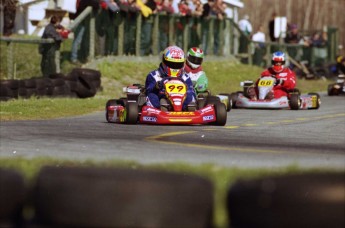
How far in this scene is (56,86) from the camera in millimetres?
18344

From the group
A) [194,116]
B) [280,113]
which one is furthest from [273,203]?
[280,113]

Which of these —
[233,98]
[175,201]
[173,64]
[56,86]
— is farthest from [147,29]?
[175,201]

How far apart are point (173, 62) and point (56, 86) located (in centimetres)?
414

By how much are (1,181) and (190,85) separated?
979cm

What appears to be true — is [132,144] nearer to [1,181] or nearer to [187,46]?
[1,181]

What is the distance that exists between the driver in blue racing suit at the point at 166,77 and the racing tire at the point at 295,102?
3925 millimetres

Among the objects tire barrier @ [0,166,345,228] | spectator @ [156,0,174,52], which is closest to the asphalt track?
tire barrier @ [0,166,345,228]

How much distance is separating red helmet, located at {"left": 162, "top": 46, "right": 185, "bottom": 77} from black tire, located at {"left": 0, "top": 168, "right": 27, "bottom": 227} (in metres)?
9.92

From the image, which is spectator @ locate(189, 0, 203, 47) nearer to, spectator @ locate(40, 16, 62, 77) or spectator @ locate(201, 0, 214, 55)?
spectator @ locate(201, 0, 214, 55)

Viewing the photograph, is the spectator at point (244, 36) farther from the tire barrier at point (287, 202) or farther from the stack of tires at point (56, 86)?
the tire barrier at point (287, 202)

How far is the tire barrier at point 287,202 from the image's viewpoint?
4.54 metres

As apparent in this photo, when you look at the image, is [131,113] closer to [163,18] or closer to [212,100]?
[212,100]

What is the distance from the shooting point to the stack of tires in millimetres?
17312

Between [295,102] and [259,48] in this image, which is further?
[259,48]
